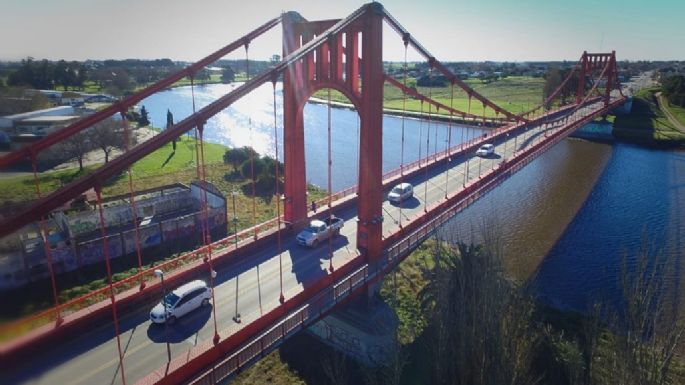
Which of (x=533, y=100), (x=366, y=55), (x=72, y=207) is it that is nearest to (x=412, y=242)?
(x=366, y=55)

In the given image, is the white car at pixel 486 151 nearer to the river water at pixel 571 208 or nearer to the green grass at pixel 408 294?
the river water at pixel 571 208

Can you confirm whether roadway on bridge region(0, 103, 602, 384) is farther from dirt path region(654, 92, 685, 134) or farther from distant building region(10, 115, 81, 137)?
dirt path region(654, 92, 685, 134)

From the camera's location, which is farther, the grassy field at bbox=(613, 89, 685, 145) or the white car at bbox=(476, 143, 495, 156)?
the grassy field at bbox=(613, 89, 685, 145)

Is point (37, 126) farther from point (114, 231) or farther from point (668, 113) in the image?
point (668, 113)

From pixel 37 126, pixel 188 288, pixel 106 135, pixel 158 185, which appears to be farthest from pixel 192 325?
pixel 37 126

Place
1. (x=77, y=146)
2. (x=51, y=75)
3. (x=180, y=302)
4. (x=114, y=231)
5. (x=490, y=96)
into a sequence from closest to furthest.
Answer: (x=180, y=302) → (x=114, y=231) → (x=77, y=146) → (x=51, y=75) → (x=490, y=96)

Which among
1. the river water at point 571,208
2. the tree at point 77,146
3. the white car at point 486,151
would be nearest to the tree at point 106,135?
the tree at point 77,146

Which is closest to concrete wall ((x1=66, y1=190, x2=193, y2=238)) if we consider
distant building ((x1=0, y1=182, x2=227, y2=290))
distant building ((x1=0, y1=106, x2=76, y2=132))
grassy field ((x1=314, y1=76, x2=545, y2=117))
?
distant building ((x1=0, y1=182, x2=227, y2=290))
